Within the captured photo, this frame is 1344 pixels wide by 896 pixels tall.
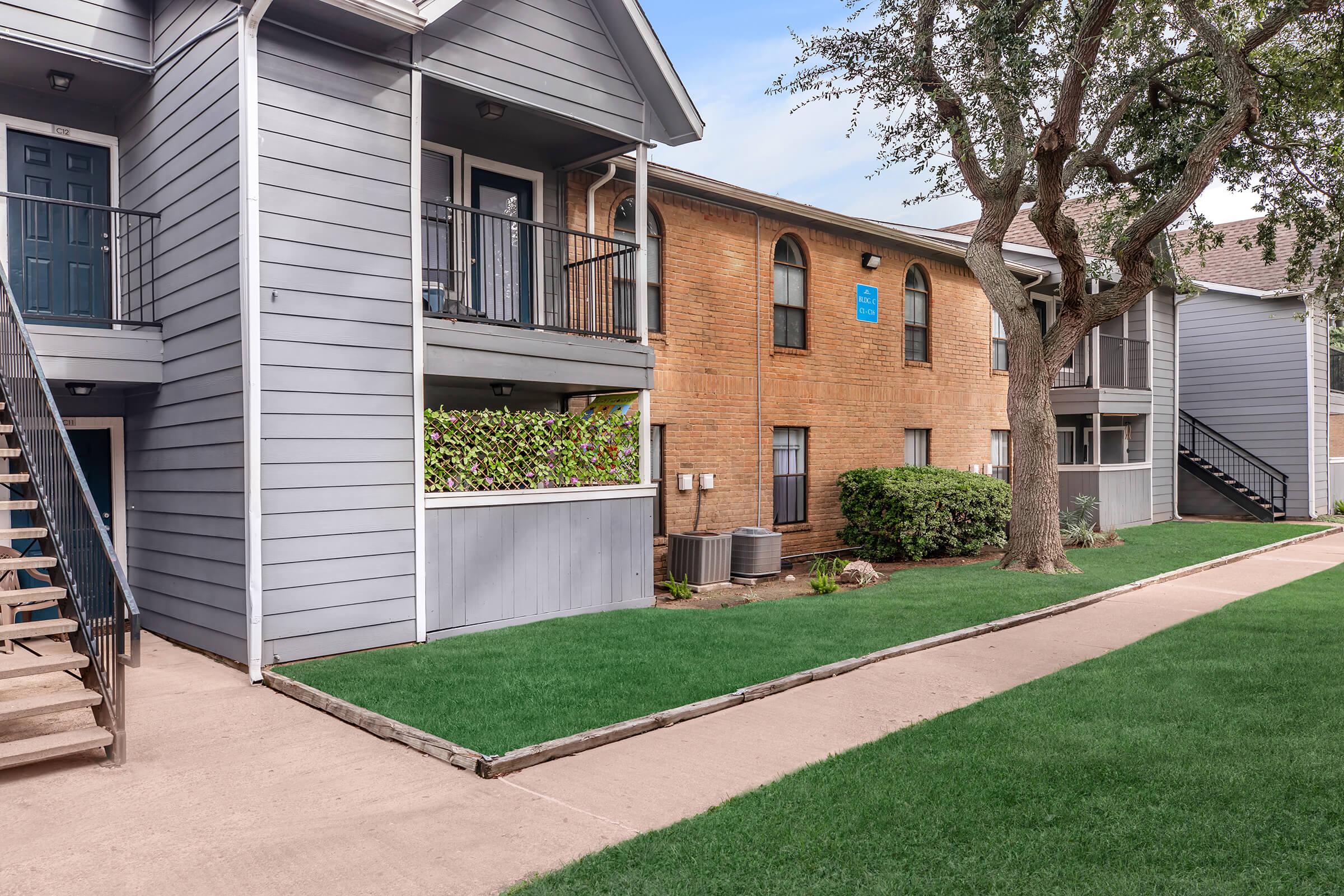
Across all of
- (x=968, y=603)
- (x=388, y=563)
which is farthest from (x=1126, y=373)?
(x=388, y=563)

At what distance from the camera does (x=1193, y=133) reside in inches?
531

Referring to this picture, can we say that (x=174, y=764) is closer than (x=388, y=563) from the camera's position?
Yes

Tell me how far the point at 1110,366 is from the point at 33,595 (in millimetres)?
20895

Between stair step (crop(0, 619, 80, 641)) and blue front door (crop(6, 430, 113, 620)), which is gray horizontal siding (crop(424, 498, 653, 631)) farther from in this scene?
blue front door (crop(6, 430, 113, 620))

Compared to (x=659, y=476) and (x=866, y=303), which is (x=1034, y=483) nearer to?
(x=866, y=303)

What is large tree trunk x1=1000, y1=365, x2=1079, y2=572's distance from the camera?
13008mm

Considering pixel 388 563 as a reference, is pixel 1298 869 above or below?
below

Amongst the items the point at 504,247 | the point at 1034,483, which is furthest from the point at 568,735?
the point at 1034,483

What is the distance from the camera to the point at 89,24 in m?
8.04

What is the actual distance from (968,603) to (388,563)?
618 centimetres

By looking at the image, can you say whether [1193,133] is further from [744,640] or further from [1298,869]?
[1298,869]

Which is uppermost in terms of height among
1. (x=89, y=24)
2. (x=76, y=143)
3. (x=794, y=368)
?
(x=89, y=24)

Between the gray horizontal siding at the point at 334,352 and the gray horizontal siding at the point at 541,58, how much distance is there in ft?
2.17

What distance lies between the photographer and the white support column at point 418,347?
8.11 m
